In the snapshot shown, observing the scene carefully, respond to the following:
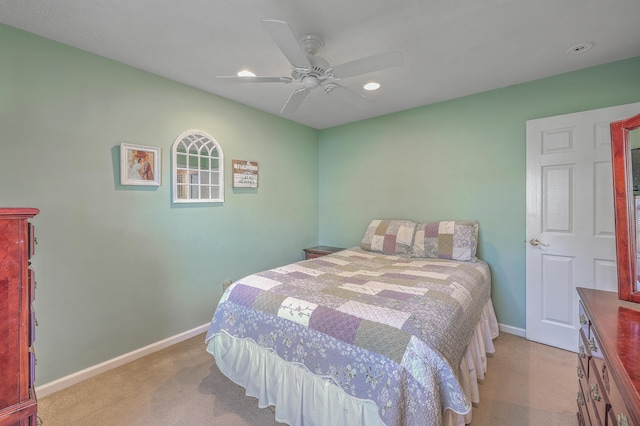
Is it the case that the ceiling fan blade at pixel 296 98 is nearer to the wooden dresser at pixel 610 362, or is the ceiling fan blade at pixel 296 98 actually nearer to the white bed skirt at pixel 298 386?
the white bed skirt at pixel 298 386

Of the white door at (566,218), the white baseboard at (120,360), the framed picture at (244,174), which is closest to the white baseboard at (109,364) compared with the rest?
the white baseboard at (120,360)

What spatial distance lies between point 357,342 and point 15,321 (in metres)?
1.32

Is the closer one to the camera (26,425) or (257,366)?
(26,425)

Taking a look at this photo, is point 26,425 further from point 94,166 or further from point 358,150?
point 358,150

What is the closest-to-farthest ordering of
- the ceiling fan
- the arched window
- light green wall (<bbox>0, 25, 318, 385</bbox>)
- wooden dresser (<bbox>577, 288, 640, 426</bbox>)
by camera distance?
wooden dresser (<bbox>577, 288, 640, 426</bbox>) → the ceiling fan → light green wall (<bbox>0, 25, 318, 385</bbox>) → the arched window

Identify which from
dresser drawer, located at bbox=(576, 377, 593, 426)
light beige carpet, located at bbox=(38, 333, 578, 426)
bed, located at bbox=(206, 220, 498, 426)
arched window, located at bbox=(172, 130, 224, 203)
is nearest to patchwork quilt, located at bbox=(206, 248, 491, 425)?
bed, located at bbox=(206, 220, 498, 426)

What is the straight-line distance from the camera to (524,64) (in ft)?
7.43

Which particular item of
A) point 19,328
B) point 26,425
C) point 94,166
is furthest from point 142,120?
point 26,425

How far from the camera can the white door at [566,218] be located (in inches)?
85.9

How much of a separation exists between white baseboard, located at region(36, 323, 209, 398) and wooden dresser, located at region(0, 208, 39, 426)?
4.41 feet

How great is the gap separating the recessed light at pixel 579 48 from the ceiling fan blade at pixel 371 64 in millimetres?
1506

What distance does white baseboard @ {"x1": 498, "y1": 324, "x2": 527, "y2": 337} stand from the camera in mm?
2643

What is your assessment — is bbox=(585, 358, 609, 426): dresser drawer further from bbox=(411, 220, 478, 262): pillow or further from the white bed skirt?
bbox=(411, 220, 478, 262): pillow

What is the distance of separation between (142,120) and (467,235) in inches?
128
